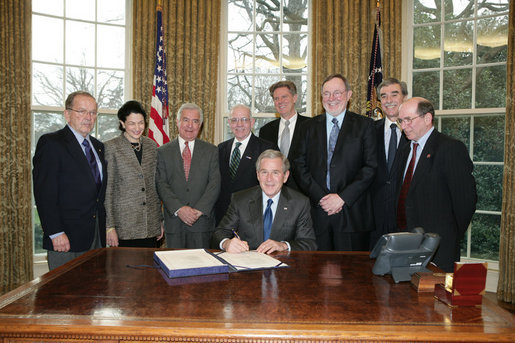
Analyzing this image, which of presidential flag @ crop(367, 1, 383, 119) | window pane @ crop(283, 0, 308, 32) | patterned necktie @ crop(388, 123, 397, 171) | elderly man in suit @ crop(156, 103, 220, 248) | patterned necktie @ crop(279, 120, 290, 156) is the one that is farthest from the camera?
window pane @ crop(283, 0, 308, 32)

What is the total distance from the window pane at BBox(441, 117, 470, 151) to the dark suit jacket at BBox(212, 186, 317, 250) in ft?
10.9

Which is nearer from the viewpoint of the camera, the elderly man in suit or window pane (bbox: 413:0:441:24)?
the elderly man in suit

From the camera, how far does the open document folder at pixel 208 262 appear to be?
1693 mm

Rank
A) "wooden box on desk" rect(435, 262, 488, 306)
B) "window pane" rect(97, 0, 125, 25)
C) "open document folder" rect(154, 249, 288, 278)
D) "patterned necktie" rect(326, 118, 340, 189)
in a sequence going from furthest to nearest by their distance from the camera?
1. "window pane" rect(97, 0, 125, 25)
2. "patterned necktie" rect(326, 118, 340, 189)
3. "open document folder" rect(154, 249, 288, 278)
4. "wooden box on desk" rect(435, 262, 488, 306)

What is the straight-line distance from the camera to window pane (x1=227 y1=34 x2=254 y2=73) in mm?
5434

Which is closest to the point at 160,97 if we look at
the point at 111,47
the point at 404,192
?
the point at 111,47

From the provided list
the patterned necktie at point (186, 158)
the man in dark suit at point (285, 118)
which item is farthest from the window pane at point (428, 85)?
the patterned necktie at point (186, 158)

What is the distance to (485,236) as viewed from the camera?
4.83 m

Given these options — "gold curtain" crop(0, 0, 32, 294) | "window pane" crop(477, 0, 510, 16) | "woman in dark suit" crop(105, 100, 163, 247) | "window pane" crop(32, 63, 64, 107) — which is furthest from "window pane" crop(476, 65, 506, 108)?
"gold curtain" crop(0, 0, 32, 294)

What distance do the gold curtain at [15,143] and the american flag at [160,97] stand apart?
1.40 meters

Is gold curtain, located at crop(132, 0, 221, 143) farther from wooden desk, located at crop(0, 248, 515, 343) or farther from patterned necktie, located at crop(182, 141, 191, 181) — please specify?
wooden desk, located at crop(0, 248, 515, 343)

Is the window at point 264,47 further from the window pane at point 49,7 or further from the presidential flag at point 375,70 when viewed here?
the window pane at point 49,7

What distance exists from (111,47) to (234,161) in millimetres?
2950

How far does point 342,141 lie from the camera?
2887 millimetres
